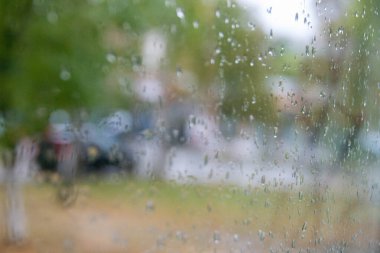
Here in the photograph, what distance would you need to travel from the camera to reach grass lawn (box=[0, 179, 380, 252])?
1.24 metres

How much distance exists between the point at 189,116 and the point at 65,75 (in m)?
0.37

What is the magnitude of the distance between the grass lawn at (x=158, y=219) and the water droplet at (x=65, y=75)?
337 millimetres

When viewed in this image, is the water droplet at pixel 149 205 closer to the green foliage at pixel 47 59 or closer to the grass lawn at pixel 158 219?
the grass lawn at pixel 158 219

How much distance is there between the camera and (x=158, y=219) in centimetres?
124

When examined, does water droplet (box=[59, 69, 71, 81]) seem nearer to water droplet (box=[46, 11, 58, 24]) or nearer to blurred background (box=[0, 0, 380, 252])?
blurred background (box=[0, 0, 380, 252])

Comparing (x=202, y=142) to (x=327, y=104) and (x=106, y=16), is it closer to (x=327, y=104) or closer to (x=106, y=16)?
(x=327, y=104)

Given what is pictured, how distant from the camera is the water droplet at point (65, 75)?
153 cm

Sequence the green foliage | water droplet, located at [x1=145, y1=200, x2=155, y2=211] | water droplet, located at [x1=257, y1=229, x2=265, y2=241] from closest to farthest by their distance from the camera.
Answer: water droplet, located at [x1=145, y1=200, x2=155, y2=211] → water droplet, located at [x1=257, y1=229, x2=265, y2=241] → the green foliage

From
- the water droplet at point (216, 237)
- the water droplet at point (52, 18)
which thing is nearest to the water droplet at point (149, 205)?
the water droplet at point (216, 237)

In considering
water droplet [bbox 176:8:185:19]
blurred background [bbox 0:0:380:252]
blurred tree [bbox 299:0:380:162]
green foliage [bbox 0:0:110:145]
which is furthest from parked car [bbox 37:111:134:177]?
blurred tree [bbox 299:0:380:162]

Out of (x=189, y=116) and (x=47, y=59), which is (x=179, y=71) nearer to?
(x=189, y=116)

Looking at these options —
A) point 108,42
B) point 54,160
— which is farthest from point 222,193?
point 108,42

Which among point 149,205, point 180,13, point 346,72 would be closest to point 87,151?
point 149,205

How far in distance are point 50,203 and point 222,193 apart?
340 mm
